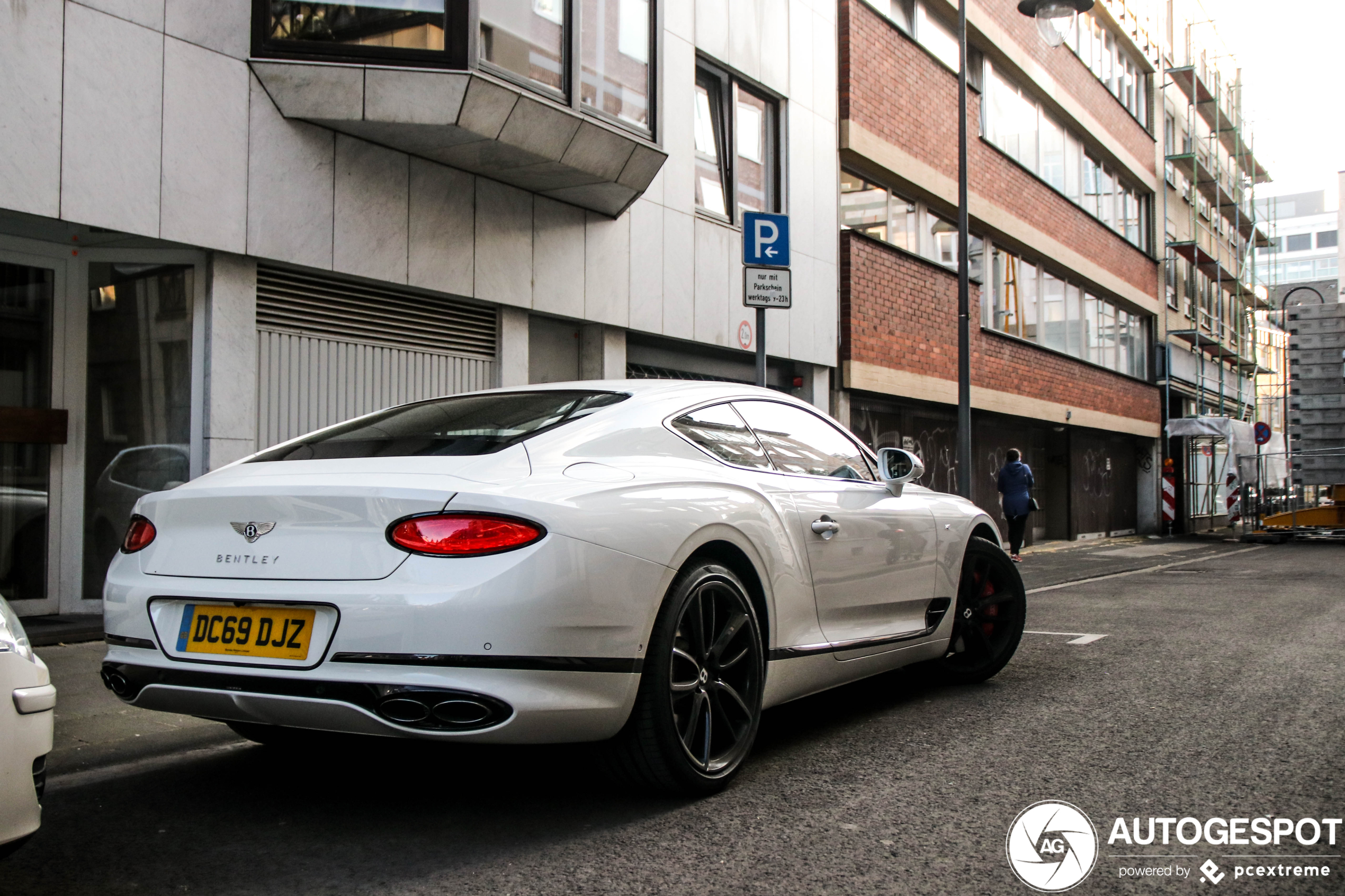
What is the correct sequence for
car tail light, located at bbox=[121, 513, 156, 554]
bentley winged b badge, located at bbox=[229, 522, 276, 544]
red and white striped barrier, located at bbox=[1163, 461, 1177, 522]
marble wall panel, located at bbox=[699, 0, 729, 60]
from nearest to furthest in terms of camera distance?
1. bentley winged b badge, located at bbox=[229, 522, 276, 544]
2. car tail light, located at bbox=[121, 513, 156, 554]
3. marble wall panel, located at bbox=[699, 0, 729, 60]
4. red and white striped barrier, located at bbox=[1163, 461, 1177, 522]

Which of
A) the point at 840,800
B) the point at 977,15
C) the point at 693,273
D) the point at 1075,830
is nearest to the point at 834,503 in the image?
the point at 840,800

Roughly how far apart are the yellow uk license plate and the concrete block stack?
78.8 feet

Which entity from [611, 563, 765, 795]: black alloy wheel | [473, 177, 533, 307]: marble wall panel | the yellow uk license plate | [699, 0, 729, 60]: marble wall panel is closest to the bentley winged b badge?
the yellow uk license plate

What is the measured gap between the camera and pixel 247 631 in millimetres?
3223

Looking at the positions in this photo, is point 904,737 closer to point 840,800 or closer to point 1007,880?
point 840,800

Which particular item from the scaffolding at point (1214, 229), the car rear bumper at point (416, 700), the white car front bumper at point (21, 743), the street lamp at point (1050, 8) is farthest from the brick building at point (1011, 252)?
the white car front bumper at point (21, 743)

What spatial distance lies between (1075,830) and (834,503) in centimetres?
159

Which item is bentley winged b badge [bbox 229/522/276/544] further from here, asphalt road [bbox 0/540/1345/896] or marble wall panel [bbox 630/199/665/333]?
marble wall panel [bbox 630/199/665/333]

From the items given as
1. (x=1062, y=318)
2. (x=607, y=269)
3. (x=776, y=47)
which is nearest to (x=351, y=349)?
(x=607, y=269)

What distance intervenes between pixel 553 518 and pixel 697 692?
806mm

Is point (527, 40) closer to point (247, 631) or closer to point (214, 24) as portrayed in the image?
point (214, 24)

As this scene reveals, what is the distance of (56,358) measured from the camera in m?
7.61

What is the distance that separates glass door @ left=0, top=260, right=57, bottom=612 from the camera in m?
7.38

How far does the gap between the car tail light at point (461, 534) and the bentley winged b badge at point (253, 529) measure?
1.28 feet
